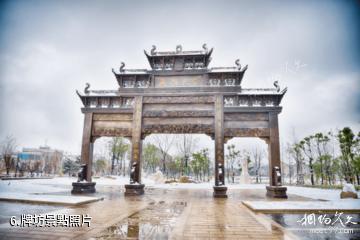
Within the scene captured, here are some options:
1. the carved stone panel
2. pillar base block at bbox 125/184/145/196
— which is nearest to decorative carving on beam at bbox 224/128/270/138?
the carved stone panel

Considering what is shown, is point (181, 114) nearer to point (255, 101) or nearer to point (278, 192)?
point (255, 101)

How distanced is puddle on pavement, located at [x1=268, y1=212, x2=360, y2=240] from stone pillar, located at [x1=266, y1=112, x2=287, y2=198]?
456 cm

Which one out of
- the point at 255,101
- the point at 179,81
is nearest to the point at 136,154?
the point at 179,81

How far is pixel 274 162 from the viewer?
11070 millimetres

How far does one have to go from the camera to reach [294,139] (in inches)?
1200

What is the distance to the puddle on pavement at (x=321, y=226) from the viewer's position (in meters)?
4.01

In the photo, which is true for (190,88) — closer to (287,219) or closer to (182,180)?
(287,219)

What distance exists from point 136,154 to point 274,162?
735 centimetres

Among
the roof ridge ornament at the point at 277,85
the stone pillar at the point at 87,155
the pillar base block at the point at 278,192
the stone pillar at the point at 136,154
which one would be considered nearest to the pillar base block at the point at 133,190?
the stone pillar at the point at 136,154

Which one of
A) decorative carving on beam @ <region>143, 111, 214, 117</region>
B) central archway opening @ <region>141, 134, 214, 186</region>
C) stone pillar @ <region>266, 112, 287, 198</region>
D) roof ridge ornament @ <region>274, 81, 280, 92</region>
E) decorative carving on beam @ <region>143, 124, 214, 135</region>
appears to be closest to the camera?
stone pillar @ <region>266, 112, 287, 198</region>

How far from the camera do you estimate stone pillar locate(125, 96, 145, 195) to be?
11.3m

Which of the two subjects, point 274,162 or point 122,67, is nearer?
point 274,162

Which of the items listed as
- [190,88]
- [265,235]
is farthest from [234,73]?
[265,235]

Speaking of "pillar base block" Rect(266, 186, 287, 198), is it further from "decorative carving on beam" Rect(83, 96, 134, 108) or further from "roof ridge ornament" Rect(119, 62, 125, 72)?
"roof ridge ornament" Rect(119, 62, 125, 72)
